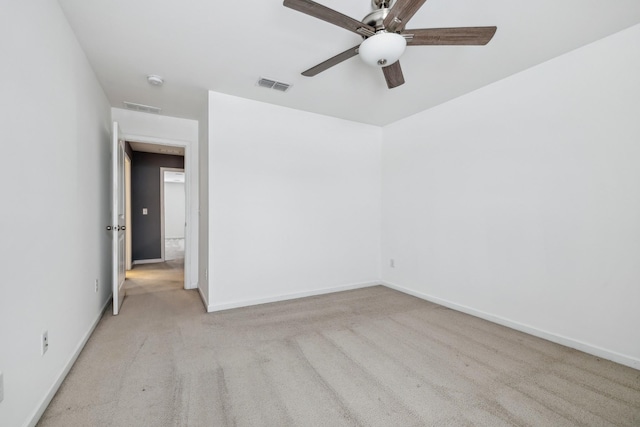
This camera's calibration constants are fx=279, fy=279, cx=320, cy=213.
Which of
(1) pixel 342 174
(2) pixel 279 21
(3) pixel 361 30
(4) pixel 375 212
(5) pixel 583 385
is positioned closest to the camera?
(3) pixel 361 30

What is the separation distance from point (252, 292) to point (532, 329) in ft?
9.47

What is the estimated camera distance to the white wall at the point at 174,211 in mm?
11047

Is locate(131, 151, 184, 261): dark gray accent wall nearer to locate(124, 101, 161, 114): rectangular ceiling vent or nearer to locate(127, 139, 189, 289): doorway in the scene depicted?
locate(127, 139, 189, 289): doorway

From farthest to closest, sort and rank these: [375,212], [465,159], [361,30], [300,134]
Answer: [375,212]
[300,134]
[465,159]
[361,30]

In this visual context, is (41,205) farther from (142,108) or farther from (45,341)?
(142,108)

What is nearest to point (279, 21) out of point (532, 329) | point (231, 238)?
point (231, 238)

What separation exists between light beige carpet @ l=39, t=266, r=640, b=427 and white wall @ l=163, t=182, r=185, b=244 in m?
8.96

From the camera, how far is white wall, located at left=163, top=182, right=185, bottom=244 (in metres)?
11.0

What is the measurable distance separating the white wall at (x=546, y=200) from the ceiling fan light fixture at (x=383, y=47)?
5.61 feet

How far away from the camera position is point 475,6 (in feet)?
5.90

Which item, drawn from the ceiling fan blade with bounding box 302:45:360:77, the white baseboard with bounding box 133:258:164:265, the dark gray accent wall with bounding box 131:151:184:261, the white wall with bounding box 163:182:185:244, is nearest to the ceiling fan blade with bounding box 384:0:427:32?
the ceiling fan blade with bounding box 302:45:360:77

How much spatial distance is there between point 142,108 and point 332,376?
12.5 ft

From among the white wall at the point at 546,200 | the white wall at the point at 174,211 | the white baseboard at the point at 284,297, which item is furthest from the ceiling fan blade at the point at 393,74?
the white wall at the point at 174,211

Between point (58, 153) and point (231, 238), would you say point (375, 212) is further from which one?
point (58, 153)
